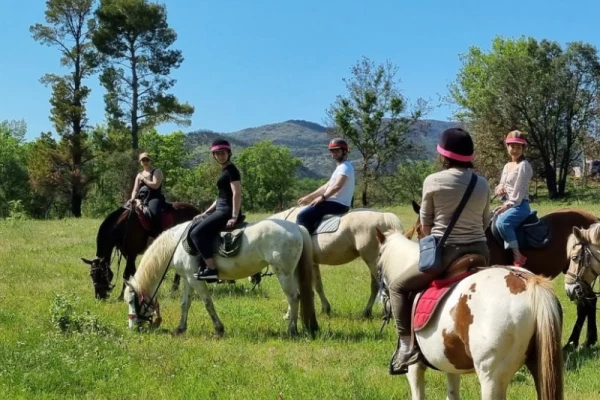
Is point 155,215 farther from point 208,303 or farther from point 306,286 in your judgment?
point 306,286

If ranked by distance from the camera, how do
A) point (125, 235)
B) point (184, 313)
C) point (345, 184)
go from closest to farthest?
point (184, 313) < point (345, 184) < point (125, 235)

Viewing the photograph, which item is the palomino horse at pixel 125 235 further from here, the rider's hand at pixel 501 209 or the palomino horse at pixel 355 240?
the rider's hand at pixel 501 209

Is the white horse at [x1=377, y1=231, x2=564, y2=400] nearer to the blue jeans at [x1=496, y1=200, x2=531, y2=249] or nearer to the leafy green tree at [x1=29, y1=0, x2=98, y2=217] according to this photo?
the blue jeans at [x1=496, y1=200, x2=531, y2=249]

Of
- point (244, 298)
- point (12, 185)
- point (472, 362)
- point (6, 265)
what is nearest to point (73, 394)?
point (472, 362)

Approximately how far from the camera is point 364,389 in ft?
18.8

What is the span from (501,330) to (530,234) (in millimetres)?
4319

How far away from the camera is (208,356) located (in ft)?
23.3

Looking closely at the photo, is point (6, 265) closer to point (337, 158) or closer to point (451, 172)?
point (337, 158)

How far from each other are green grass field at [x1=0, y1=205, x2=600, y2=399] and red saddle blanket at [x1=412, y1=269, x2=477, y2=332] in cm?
153

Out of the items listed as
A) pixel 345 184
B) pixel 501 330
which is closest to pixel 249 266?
pixel 345 184

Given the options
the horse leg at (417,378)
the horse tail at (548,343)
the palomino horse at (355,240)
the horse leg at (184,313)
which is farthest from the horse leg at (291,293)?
the horse tail at (548,343)

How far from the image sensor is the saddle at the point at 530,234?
25.1 ft

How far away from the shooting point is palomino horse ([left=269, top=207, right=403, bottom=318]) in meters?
9.30

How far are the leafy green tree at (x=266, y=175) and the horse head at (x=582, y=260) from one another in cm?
8187
